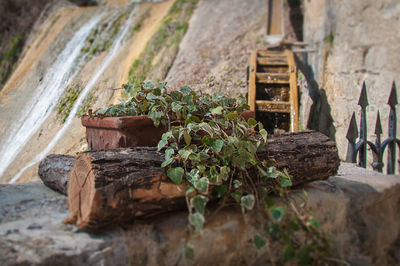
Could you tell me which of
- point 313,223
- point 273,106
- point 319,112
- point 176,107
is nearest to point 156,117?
point 176,107

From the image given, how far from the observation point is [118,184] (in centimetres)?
147

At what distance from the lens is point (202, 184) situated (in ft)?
5.09

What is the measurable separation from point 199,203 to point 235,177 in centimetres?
28

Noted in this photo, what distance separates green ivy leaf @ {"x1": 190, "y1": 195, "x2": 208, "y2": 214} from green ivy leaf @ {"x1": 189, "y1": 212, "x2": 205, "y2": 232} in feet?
0.11

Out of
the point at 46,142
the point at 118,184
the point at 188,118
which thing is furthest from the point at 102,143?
the point at 118,184

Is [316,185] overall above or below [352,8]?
below

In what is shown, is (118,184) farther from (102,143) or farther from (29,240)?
(102,143)

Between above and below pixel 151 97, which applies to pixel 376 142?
below

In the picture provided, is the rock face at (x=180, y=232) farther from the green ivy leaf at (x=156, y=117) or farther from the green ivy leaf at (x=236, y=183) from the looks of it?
the green ivy leaf at (x=156, y=117)

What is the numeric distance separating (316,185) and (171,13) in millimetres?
7520

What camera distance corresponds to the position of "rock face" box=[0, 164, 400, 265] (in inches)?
53.6

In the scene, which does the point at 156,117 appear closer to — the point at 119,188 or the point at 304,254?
the point at 119,188

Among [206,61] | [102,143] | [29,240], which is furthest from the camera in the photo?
[206,61]

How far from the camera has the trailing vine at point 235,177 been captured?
5.06 feet
